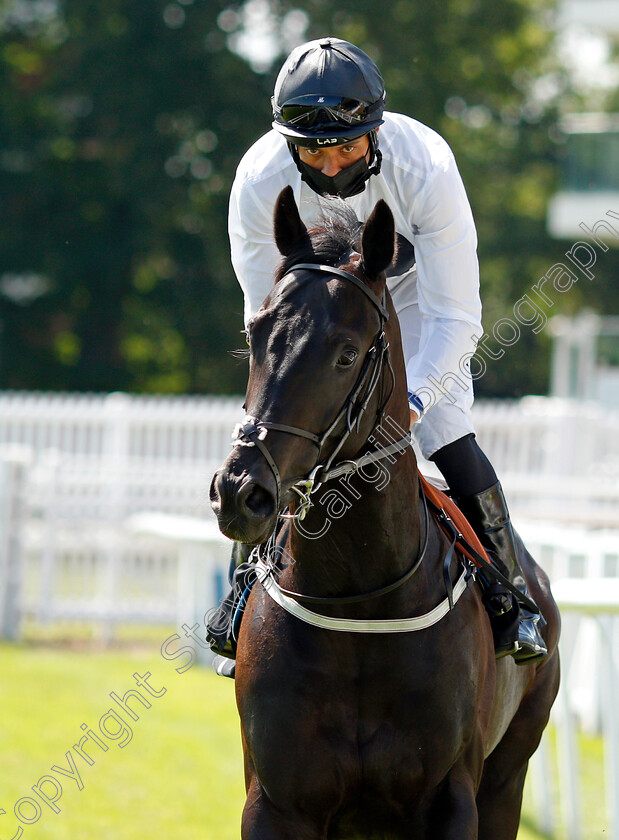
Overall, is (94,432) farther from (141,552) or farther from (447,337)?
(447,337)

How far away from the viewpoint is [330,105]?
3.57 meters

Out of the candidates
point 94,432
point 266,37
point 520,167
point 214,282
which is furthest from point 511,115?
point 94,432

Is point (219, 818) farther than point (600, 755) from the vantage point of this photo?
No

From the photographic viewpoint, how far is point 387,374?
3.25m

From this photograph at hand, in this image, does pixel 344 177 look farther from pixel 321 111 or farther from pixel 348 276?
pixel 348 276

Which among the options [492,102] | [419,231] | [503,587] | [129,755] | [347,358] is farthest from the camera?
[492,102]

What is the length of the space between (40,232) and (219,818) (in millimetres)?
24229

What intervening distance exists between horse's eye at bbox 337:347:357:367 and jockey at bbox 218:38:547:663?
518 millimetres

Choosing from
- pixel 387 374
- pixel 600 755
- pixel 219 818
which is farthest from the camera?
pixel 600 755

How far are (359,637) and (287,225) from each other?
1186 mm

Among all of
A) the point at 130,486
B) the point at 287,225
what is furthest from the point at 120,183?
the point at 287,225

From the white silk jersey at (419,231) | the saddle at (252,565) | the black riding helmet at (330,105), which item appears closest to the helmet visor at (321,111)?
the black riding helmet at (330,105)

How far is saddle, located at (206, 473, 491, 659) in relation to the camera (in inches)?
151

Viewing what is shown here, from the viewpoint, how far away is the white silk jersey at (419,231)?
3.77m
